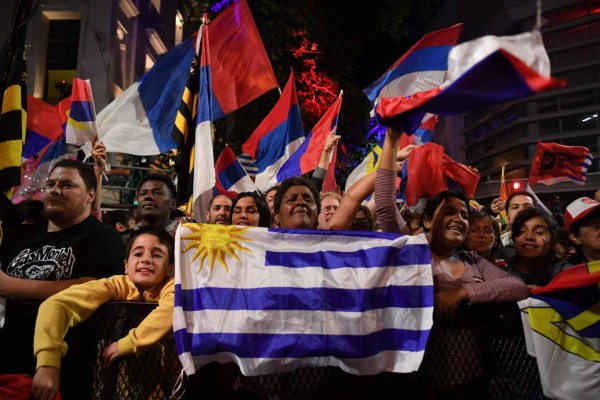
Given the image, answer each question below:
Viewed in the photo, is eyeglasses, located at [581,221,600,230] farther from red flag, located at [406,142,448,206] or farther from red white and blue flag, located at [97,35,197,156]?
red white and blue flag, located at [97,35,197,156]

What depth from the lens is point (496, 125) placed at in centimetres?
6700

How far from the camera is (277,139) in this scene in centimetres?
801

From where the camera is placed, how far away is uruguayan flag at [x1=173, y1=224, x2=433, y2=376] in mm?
2613

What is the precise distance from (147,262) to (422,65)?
16.1 feet

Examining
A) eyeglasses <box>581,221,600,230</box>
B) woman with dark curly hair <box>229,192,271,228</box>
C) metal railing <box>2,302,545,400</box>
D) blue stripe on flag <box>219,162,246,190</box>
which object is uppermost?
blue stripe on flag <box>219,162,246,190</box>

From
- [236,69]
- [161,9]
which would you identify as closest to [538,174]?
[236,69]

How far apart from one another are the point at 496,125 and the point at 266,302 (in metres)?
69.8

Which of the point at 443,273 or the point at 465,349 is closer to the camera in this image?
the point at 465,349

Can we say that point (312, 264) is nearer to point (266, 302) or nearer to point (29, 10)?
point (266, 302)

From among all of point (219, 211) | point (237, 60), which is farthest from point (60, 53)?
point (219, 211)

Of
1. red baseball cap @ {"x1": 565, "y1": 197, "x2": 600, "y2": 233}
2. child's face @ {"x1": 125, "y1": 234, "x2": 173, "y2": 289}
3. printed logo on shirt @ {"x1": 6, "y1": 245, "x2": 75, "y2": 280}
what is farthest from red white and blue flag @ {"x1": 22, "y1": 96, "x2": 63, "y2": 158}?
red baseball cap @ {"x1": 565, "y1": 197, "x2": 600, "y2": 233}

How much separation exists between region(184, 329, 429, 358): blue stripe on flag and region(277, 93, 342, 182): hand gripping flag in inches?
165

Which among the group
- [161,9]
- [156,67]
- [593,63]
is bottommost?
[156,67]

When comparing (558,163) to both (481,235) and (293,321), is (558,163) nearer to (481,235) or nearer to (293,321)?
(481,235)
